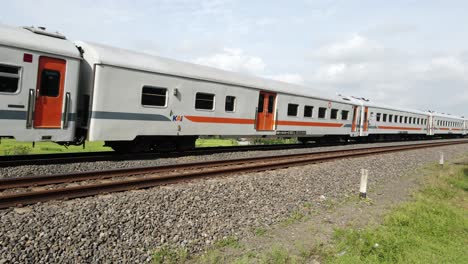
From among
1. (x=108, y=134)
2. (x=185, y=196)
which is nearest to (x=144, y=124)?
(x=108, y=134)

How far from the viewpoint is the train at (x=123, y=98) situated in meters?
8.54

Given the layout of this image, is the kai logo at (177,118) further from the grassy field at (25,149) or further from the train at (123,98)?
the grassy field at (25,149)

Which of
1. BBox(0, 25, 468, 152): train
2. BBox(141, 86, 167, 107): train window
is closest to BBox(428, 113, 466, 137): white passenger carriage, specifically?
BBox(0, 25, 468, 152): train

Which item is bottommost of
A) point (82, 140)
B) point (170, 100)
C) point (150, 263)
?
point (150, 263)

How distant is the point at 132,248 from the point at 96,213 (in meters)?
1.26

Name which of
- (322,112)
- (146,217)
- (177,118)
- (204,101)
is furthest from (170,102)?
(322,112)

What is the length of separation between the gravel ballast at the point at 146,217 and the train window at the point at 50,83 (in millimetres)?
1942

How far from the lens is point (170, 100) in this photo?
38.4 ft

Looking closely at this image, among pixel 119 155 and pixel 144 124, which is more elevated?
pixel 144 124

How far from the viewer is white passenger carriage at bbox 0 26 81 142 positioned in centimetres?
826

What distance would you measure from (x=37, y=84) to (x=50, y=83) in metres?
0.35

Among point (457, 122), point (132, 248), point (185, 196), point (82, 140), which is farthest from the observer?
point (457, 122)

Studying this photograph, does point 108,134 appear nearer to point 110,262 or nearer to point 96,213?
point 96,213

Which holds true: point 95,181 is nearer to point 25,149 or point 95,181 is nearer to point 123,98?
point 123,98
